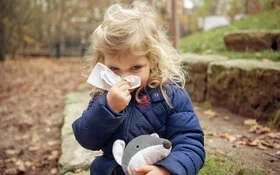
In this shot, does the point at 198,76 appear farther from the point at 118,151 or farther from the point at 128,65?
the point at 118,151

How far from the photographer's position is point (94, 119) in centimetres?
142

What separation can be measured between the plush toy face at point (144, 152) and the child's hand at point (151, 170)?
2cm

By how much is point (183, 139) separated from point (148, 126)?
202 mm

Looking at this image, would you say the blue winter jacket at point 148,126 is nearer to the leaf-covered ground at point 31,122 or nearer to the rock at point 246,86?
the leaf-covered ground at point 31,122

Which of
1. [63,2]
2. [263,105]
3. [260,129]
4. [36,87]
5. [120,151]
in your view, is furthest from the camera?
[63,2]

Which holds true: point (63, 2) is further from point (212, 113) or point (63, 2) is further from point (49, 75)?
point (212, 113)

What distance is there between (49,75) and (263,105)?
7.29 metres

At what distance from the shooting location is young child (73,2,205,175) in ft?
4.59

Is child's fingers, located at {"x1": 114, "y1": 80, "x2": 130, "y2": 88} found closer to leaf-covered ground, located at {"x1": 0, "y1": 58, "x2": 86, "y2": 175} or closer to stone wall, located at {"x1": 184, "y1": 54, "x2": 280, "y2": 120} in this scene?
leaf-covered ground, located at {"x1": 0, "y1": 58, "x2": 86, "y2": 175}

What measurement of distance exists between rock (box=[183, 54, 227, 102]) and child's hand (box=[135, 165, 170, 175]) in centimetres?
255

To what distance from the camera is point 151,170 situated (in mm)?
1280

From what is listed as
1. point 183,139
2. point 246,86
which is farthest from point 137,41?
point 246,86

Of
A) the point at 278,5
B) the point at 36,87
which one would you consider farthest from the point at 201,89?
the point at 278,5

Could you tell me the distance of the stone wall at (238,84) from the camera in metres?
2.94
